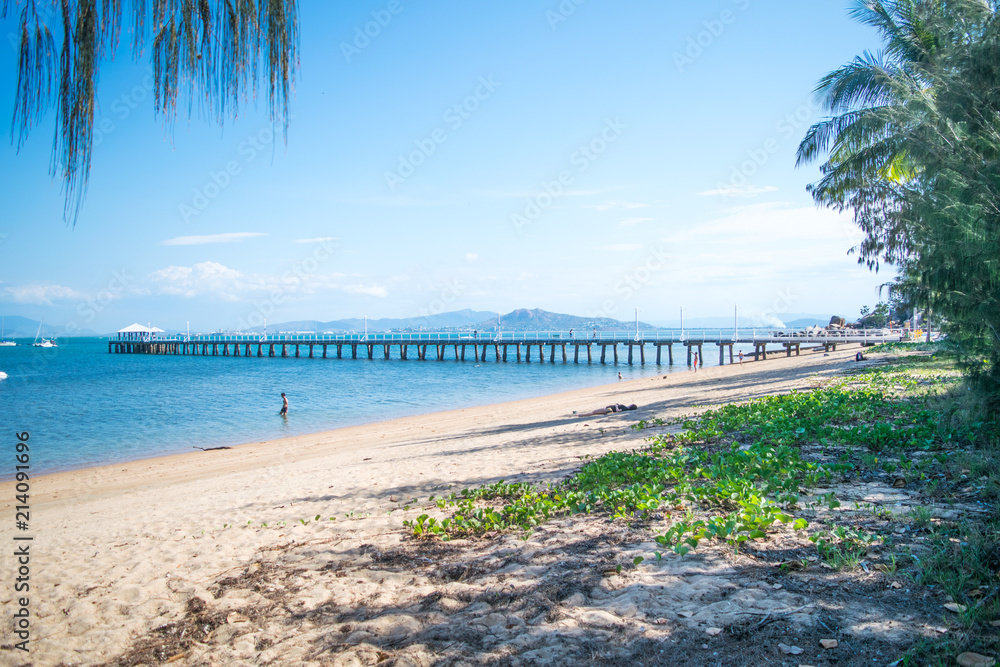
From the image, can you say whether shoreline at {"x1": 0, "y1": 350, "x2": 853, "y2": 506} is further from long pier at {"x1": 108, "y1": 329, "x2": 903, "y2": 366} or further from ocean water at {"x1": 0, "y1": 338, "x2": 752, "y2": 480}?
long pier at {"x1": 108, "y1": 329, "x2": 903, "y2": 366}

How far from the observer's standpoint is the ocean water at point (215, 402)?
63.6 ft

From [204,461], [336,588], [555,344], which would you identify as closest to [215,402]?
[204,461]

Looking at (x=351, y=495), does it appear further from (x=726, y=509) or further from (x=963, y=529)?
(x=963, y=529)

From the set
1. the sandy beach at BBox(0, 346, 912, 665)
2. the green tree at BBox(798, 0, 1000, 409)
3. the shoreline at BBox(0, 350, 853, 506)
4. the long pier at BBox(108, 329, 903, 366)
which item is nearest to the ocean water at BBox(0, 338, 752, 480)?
the shoreline at BBox(0, 350, 853, 506)

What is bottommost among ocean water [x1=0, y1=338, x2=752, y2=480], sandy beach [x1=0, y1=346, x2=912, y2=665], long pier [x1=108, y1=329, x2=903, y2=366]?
ocean water [x1=0, y1=338, x2=752, y2=480]

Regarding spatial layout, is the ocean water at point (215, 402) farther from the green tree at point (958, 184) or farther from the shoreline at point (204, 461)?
the green tree at point (958, 184)

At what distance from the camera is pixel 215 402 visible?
30.7 m

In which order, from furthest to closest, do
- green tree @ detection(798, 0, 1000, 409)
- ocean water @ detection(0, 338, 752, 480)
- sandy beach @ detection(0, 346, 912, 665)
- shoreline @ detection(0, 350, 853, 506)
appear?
ocean water @ detection(0, 338, 752, 480) < shoreline @ detection(0, 350, 853, 506) < green tree @ detection(798, 0, 1000, 409) < sandy beach @ detection(0, 346, 912, 665)

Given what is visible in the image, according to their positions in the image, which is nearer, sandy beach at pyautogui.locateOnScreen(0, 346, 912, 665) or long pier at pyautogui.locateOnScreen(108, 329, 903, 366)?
sandy beach at pyautogui.locateOnScreen(0, 346, 912, 665)

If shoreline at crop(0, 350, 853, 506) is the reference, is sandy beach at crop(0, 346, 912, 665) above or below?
above

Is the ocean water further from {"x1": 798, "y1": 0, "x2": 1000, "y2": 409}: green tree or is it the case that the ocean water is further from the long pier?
{"x1": 798, "y1": 0, "x2": 1000, "y2": 409}: green tree

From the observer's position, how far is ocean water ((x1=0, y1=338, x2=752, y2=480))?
19.4m

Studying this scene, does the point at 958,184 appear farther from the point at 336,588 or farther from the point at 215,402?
the point at 215,402

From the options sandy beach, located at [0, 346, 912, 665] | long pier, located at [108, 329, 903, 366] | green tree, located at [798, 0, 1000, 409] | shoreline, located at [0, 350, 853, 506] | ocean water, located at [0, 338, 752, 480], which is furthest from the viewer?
long pier, located at [108, 329, 903, 366]
